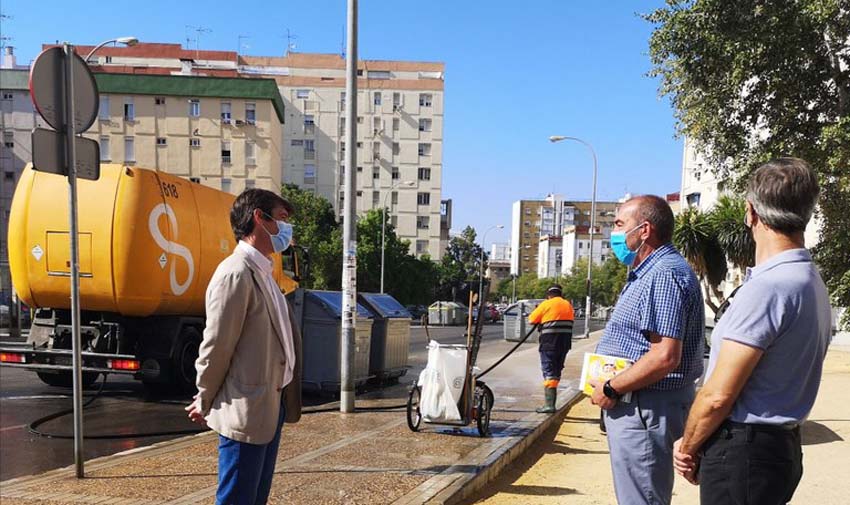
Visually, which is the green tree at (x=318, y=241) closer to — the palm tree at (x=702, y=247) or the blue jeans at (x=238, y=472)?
the palm tree at (x=702, y=247)

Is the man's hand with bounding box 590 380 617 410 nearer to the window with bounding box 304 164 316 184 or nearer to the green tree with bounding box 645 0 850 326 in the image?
the green tree with bounding box 645 0 850 326

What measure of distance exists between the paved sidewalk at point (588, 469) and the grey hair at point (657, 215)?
292 centimetres

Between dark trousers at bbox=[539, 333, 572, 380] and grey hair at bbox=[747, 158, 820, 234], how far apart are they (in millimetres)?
6874

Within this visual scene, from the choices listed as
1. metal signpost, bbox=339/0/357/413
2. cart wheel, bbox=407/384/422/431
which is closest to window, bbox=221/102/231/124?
metal signpost, bbox=339/0/357/413

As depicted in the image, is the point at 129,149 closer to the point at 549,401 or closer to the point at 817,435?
the point at 549,401

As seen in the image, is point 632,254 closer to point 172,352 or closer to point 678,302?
point 678,302

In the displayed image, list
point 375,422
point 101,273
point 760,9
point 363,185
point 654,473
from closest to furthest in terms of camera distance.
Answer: point 654,473 → point 375,422 → point 101,273 → point 760,9 → point 363,185

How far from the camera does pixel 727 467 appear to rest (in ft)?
7.82

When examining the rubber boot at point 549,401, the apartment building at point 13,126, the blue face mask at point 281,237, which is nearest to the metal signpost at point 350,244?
the rubber boot at point 549,401

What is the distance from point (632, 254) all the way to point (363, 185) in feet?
236

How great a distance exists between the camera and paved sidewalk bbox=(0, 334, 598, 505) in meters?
4.73

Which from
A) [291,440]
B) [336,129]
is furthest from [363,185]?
[291,440]

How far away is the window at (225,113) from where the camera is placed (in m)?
52.0

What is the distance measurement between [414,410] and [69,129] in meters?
4.57
